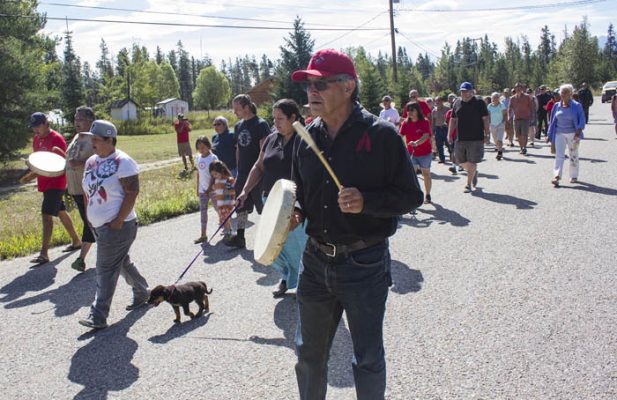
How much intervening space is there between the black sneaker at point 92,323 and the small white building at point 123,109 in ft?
267

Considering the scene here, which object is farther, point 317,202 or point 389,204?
point 317,202

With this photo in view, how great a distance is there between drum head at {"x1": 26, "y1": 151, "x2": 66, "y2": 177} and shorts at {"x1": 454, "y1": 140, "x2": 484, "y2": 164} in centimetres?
751

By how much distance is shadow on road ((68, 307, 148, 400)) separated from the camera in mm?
4043

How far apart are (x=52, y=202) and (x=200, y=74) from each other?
95155 millimetres

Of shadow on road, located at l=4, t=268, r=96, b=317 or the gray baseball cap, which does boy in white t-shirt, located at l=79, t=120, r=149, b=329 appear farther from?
shadow on road, located at l=4, t=268, r=96, b=317

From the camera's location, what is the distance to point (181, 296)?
5082mm

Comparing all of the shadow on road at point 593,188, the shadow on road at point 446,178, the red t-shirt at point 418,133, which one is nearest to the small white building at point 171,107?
A: the shadow on road at point 446,178

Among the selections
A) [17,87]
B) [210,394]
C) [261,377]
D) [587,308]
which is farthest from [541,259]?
[17,87]

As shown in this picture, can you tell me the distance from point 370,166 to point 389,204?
217 mm

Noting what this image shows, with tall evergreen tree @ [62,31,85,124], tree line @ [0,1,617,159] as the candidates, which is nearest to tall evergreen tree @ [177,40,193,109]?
tree line @ [0,1,617,159]

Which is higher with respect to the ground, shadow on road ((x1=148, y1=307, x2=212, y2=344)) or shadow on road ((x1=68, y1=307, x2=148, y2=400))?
shadow on road ((x1=148, y1=307, x2=212, y2=344))

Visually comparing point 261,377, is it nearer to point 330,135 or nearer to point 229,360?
point 229,360

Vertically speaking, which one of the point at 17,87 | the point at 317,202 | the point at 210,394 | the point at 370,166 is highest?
the point at 17,87

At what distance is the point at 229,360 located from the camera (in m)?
4.33
